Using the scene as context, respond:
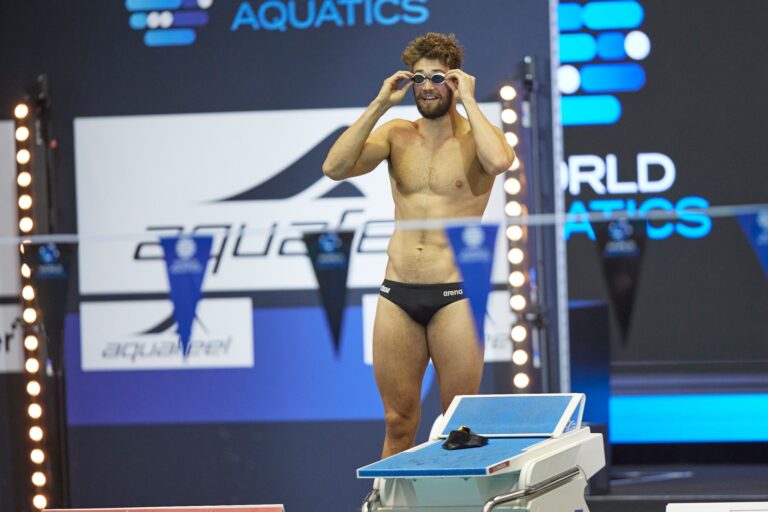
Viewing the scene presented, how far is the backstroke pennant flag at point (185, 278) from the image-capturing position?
5.89 metres

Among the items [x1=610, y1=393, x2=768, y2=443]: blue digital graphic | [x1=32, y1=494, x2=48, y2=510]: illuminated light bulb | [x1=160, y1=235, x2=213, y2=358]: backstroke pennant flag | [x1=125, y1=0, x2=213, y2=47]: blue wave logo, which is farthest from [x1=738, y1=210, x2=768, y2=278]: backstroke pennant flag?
[x1=32, y1=494, x2=48, y2=510]: illuminated light bulb

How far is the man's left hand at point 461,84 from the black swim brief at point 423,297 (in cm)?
76

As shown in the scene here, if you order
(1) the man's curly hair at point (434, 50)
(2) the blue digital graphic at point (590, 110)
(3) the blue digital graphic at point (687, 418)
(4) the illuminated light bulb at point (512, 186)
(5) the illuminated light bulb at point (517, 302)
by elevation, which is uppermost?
(1) the man's curly hair at point (434, 50)

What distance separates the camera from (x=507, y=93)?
5730 millimetres

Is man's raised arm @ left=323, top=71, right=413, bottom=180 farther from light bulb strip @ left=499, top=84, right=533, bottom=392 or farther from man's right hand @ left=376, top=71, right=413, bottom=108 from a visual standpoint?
light bulb strip @ left=499, top=84, right=533, bottom=392

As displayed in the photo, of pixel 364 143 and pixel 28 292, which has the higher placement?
pixel 364 143

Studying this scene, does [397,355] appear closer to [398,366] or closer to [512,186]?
[398,366]

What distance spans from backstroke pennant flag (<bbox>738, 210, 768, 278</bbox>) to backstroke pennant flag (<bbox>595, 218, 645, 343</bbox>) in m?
0.54

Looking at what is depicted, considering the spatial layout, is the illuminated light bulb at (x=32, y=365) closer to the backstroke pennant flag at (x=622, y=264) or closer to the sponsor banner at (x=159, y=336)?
the sponsor banner at (x=159, y=336)

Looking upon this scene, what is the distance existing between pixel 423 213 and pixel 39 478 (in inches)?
105

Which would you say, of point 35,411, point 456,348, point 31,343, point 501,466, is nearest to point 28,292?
point 31,343

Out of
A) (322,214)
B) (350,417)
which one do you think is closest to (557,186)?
(322,214)

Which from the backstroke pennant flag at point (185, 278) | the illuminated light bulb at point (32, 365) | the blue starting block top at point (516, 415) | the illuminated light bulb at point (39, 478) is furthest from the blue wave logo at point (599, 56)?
the illuminated light bulb at point (39, 478)

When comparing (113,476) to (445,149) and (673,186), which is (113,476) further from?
(673,186)
